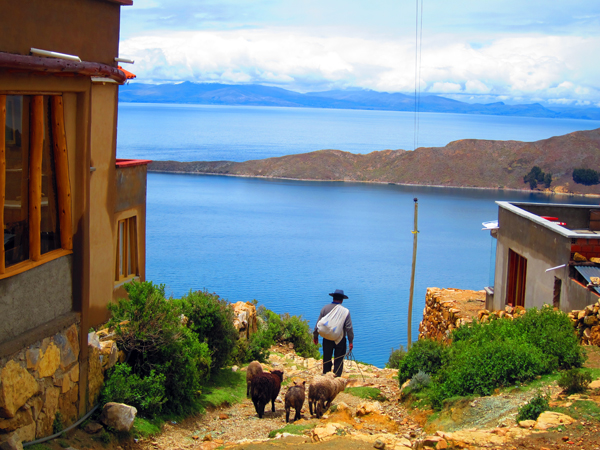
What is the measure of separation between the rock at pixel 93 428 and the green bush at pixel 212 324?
370 cm

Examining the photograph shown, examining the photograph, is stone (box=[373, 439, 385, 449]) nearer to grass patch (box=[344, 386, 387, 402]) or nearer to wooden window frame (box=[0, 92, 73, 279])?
grass patch (box=[344, 386, 387, 402])

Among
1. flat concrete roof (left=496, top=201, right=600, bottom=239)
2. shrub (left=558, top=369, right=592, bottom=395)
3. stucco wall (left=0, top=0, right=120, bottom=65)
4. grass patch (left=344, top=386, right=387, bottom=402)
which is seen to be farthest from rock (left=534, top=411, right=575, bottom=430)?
stucco wall (left=0, top=0, right=120, bottom=65)

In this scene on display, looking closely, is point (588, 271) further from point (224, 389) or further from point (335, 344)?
point (224, 389)

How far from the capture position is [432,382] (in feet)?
28.1

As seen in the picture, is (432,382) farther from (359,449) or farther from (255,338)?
(255,338)

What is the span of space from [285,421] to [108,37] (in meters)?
5.80

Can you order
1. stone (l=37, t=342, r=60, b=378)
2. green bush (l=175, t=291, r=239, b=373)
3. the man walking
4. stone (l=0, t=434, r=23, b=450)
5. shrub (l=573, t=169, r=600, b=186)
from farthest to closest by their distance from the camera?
shrub (l=573, t=169, r=600, b=186) → green bush (l=175, t=291, r=239, b=373) → the man walking → stone (l=37, t=342, r=60, b=378) → stone (l=0, t=434, r=23, b=450)

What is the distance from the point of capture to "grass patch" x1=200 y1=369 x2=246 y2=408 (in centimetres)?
894

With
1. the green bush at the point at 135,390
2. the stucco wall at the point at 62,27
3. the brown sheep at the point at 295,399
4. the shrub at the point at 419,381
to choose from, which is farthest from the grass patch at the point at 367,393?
the stucco wall at the point at 62,27

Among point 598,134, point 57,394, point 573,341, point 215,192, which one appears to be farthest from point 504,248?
point 598,134

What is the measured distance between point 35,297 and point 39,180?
3.77 feet

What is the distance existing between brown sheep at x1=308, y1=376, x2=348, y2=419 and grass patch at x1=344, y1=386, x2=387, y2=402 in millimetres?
1107

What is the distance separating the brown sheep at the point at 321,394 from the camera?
8180mm

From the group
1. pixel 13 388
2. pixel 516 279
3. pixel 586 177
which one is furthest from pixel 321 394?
pixel 586 177
